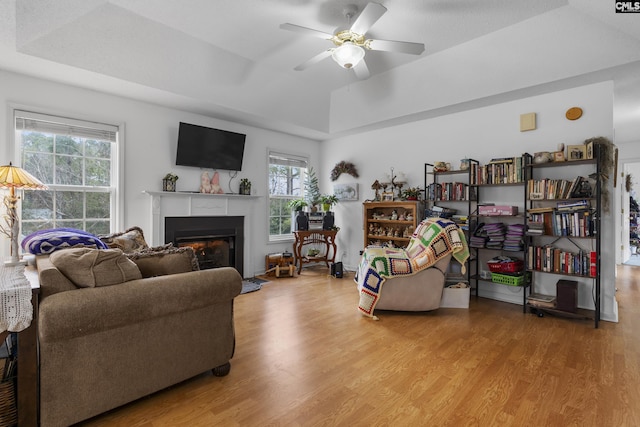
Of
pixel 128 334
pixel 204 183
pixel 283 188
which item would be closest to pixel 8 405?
pixel 128 334

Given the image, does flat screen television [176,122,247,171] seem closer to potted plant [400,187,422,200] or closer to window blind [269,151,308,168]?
window blind [269,151,308,168]

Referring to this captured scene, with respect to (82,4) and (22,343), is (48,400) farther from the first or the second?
(82,4)

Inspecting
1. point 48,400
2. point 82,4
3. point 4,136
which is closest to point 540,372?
point 48,400

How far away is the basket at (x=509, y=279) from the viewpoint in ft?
11.9

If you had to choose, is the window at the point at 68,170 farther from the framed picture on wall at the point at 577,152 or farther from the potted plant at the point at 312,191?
the framed picture on wall at the point at 577,152

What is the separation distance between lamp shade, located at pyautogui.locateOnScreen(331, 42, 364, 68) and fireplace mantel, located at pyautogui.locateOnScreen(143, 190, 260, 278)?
2.74 m

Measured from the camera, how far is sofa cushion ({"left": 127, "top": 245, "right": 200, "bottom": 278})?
2.03 m

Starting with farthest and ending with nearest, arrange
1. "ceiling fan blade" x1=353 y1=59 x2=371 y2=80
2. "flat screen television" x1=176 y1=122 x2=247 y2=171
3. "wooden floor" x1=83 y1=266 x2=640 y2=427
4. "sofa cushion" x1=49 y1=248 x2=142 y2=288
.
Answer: "flat screen television" x1=176 y1=122 x2=247 y2=171, "ceiling fan blade" x1=353 y1=59 x2=371 y2=80, "wooden floor" x1=83 y1=266 x2=640 y2=427, "sofa cushion" x1=49 y1=248 x2=142 y2=288

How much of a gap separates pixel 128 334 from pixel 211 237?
3038 millimetres

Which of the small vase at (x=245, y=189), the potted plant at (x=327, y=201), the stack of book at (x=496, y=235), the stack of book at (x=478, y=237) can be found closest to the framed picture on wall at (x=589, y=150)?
the stack of book at (x=496, y=235)

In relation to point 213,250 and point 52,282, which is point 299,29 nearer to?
point 52,282

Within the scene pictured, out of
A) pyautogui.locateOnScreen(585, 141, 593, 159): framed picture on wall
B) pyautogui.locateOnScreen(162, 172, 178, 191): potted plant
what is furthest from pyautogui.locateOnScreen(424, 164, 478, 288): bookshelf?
pyautogui.locateOnScreen(162, 172, 178, 191): potted plant

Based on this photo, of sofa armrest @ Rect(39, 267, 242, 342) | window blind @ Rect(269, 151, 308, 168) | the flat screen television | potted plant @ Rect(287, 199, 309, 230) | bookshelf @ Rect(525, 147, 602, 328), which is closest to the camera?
sofa armrest @ Rect(39, 267, 242, 342)

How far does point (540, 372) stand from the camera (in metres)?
2.22
